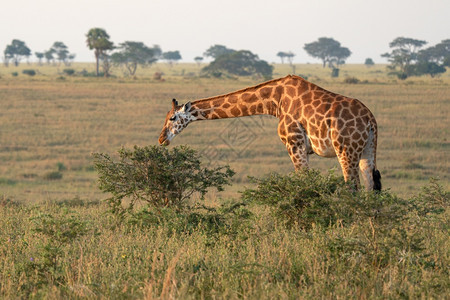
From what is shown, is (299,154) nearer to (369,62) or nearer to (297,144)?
(297,144)

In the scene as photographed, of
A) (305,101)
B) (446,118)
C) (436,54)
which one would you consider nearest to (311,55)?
(436,54)

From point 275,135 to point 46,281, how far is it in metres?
19.8

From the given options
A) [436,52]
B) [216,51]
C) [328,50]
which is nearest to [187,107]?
[436,52]

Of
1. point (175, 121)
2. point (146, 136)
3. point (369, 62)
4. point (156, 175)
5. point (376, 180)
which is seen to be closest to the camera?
point (376, 180)

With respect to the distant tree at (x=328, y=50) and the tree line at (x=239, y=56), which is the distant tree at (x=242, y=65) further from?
the distant tree at (x=328, y=50)

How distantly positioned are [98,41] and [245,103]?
58022mm

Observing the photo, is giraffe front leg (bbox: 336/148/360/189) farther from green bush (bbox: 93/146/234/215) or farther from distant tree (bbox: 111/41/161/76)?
distant tree (bbox: 111/41/161/76)

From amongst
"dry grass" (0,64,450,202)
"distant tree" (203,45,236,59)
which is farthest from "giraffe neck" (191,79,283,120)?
"distant tree" (203,45,236,59)

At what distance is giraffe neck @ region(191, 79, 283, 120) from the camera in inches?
350

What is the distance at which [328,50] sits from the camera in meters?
101

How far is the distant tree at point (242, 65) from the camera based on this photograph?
225 ft

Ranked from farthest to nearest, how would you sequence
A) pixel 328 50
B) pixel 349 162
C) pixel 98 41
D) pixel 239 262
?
1. pixel 328 50
2. pixel 98 41
3. pixel 349 162
4. pixel 239 262

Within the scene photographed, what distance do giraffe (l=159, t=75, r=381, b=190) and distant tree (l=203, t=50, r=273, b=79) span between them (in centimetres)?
5932

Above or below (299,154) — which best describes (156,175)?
below
